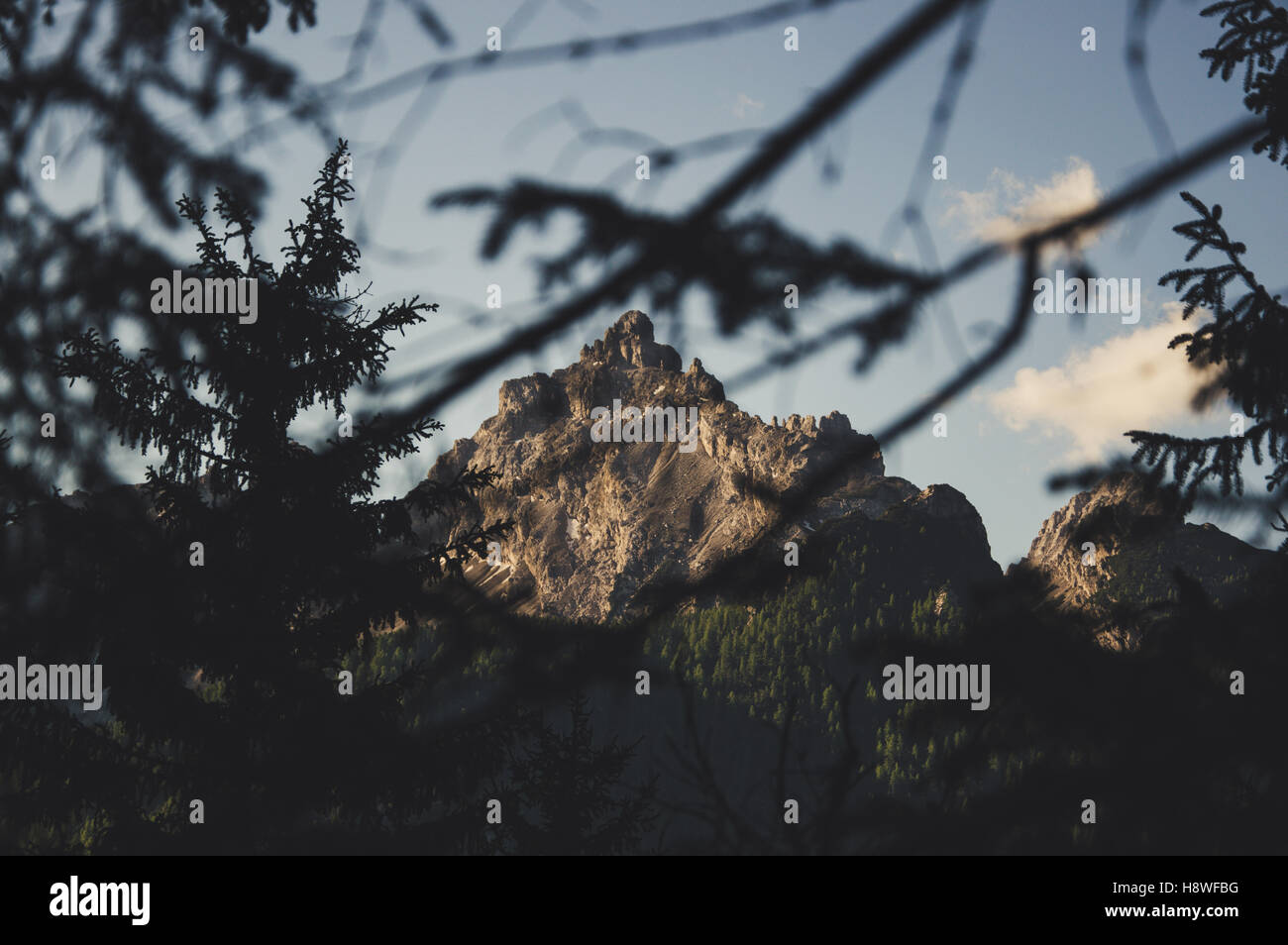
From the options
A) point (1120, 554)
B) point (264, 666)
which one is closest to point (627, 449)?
point (1120, 554)

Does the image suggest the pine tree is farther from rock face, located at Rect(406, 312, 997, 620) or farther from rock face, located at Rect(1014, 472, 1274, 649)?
rock face, located at Rect(1014, 472, 1274, 649)

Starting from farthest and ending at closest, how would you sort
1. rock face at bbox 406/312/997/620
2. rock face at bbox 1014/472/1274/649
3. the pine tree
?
the pine tree → rock face at bbox 1014/472/1274/649 → rock face at bbox 406/312/997/620

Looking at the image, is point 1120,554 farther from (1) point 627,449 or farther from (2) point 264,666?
(2) point 264,666

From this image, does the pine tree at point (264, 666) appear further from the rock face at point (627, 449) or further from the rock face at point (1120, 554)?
the rock face at point (1120, 554)

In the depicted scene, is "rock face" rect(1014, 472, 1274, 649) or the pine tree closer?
"rock face" rect(1014, 472, 1274, 649)

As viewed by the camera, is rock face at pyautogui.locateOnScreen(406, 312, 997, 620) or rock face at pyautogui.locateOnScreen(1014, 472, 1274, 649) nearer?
rock face at pyautogui.locateOnScreen(406, 312, 997, 620)

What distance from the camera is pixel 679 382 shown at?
2.41 meters

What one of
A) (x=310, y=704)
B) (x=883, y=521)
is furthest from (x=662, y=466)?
(x=310, y=704)

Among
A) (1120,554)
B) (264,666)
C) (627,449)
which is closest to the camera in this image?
(627,449)

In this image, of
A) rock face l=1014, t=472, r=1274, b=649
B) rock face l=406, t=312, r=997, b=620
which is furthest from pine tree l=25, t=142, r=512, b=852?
rock face l=1014, t=472, r=1274, b=649

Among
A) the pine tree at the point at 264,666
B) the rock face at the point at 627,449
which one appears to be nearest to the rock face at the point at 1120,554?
the rock face at the point at 627,449

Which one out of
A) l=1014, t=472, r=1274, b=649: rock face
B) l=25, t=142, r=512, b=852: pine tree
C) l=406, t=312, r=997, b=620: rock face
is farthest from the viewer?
l=25, t=142, r=512, b=852: pine tree

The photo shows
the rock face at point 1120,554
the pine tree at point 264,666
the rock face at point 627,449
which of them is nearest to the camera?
the rock face at point 627,449
